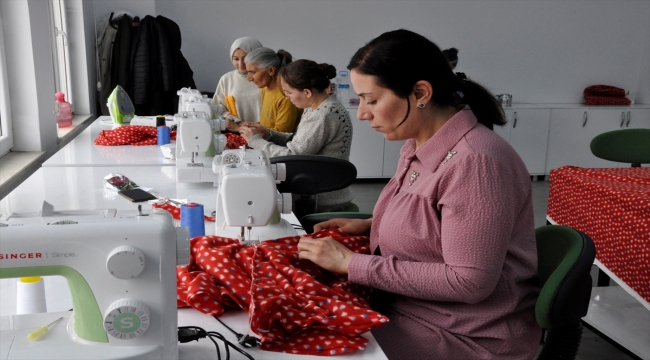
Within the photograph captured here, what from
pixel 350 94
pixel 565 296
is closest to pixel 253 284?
pixel 565 296

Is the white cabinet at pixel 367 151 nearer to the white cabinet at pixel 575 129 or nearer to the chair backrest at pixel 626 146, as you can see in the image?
the white cabinet at pixel 575 129

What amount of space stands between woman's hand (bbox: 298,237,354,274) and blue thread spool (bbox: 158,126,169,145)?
1964 millimetres

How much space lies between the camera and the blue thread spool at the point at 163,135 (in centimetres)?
317

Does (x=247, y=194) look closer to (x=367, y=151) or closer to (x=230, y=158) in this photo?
(x=230, y=158)

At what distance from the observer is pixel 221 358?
1115mm

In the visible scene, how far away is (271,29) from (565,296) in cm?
469

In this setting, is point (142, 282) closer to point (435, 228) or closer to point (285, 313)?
point (285, 313)

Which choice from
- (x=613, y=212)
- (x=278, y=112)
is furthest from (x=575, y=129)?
(x=613, y=212)

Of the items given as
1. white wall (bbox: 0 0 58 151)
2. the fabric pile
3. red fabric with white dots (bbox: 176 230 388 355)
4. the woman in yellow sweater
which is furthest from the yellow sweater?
the fabric pile

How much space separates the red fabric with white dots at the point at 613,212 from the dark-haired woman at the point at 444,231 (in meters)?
1.08

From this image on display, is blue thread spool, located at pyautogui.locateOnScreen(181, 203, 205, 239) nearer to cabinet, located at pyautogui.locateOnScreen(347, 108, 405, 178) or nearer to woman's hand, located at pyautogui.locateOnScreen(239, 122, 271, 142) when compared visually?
woman's hand, located at pyautogui.locateOnScreen(239, 122, 271, 142)

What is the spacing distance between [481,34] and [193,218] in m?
4.80

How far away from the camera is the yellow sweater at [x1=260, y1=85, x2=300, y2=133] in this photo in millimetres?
3580

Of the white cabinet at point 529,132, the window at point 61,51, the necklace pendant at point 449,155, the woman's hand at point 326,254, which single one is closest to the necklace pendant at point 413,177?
the necklace pendant at point 449,155
